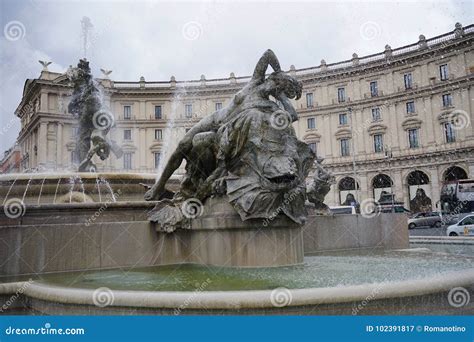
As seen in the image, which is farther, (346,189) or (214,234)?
(346,189)

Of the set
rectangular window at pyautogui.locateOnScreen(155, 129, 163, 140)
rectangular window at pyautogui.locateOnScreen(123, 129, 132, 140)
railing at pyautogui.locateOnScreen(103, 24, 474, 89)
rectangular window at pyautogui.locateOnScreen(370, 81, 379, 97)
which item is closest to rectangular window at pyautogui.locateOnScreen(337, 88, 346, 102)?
railing at pyautogui.locateOnScreen(103, 24, 474, 89)

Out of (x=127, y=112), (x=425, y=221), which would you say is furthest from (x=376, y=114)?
(x=127, y=112)

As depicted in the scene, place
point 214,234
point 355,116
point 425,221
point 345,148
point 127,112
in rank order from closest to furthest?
point 214,234, point 425,221, point 345,148, point 355,116, point 127,112

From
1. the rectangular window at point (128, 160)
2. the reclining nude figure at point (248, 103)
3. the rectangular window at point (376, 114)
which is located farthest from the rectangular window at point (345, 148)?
the reclining nude figure at point (248, 103)

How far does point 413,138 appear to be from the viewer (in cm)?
5147

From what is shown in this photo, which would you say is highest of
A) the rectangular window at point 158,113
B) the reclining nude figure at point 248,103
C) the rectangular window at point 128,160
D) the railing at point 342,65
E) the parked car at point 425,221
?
the railing at point 342,65

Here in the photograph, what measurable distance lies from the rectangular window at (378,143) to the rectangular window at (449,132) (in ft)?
24.7

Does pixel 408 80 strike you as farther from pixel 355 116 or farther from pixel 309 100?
pixel 309 100

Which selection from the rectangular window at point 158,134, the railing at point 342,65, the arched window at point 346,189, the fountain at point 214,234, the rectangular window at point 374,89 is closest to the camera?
the fountain at point 214,234

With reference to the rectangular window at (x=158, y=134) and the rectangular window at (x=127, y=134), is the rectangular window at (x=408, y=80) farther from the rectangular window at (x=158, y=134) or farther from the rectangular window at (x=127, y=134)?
the rectangular window at (x=127, y=134)

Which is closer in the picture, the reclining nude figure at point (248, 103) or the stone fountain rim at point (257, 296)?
the stone fountain rim at point (257, 296)

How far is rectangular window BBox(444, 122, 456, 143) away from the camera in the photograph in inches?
1884

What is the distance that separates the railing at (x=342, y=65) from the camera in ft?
162

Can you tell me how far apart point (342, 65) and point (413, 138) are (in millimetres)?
13480
